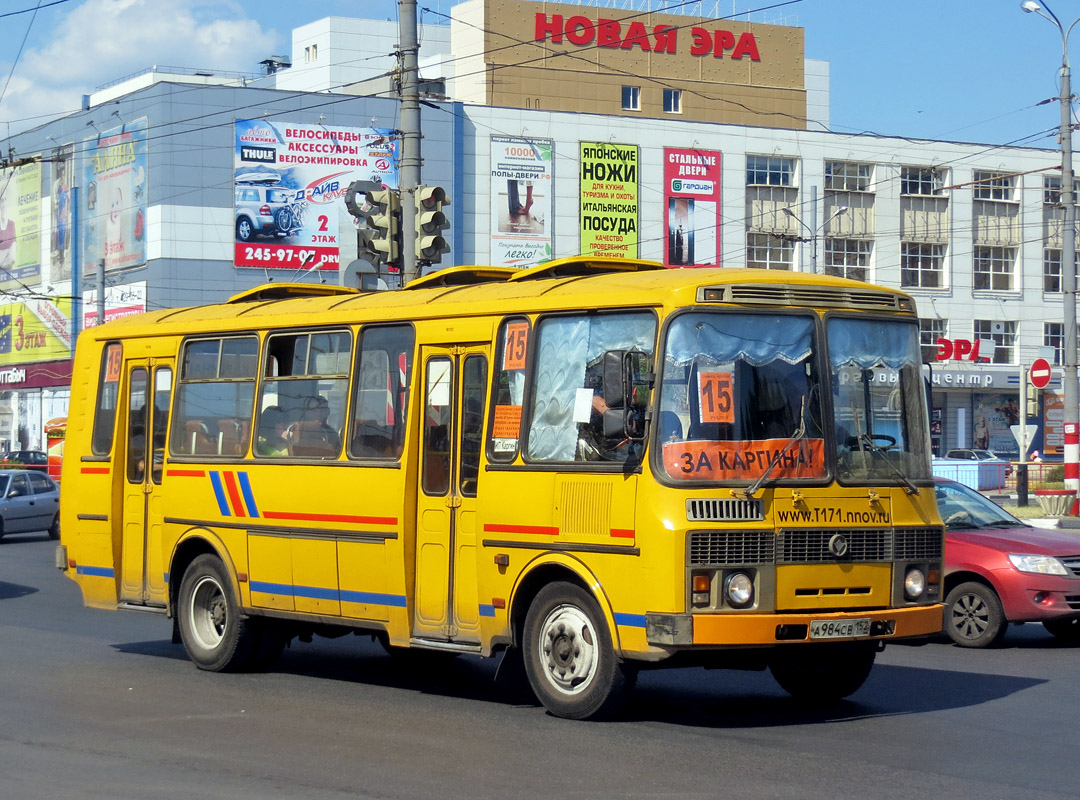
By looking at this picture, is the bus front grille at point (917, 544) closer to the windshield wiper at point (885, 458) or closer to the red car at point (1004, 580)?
the windshield wiper at point (885, 458)

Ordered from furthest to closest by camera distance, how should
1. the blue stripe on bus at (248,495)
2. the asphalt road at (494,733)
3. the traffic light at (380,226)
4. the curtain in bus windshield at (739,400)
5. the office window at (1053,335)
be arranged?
the office window at (1053,335) → the traffic light at (380,226) → the blue stripe on bus at (248,495) → the curtain in bus windshield at (739,400) → the asphalt road at (494,733)

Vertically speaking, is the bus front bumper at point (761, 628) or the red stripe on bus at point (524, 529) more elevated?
the red stripe on bus at point (524, 529)

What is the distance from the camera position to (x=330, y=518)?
11.2m

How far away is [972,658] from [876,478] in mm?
4179

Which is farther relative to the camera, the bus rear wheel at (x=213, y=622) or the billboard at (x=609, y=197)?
the billboard at (x=609, y=197)

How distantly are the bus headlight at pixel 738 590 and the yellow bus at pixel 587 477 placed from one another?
0.01 meters

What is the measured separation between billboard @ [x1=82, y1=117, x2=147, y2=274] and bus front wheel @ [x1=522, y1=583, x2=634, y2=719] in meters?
50.3

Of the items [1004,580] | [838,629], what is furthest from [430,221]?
[838,629]

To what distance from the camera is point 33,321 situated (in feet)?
220

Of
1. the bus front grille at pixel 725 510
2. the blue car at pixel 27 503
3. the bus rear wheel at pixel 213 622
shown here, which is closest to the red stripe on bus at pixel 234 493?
the bus rear wheel at pixel 213 622

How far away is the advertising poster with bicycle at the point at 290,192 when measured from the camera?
57344 mm

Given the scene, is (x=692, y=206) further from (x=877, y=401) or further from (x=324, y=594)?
(x=877, y=401)

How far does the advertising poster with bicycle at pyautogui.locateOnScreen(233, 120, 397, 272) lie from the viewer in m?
57.3

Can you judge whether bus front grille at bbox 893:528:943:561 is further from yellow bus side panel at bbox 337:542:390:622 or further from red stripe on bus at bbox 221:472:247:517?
red stripe on bus at bbox 221:472:247:517
